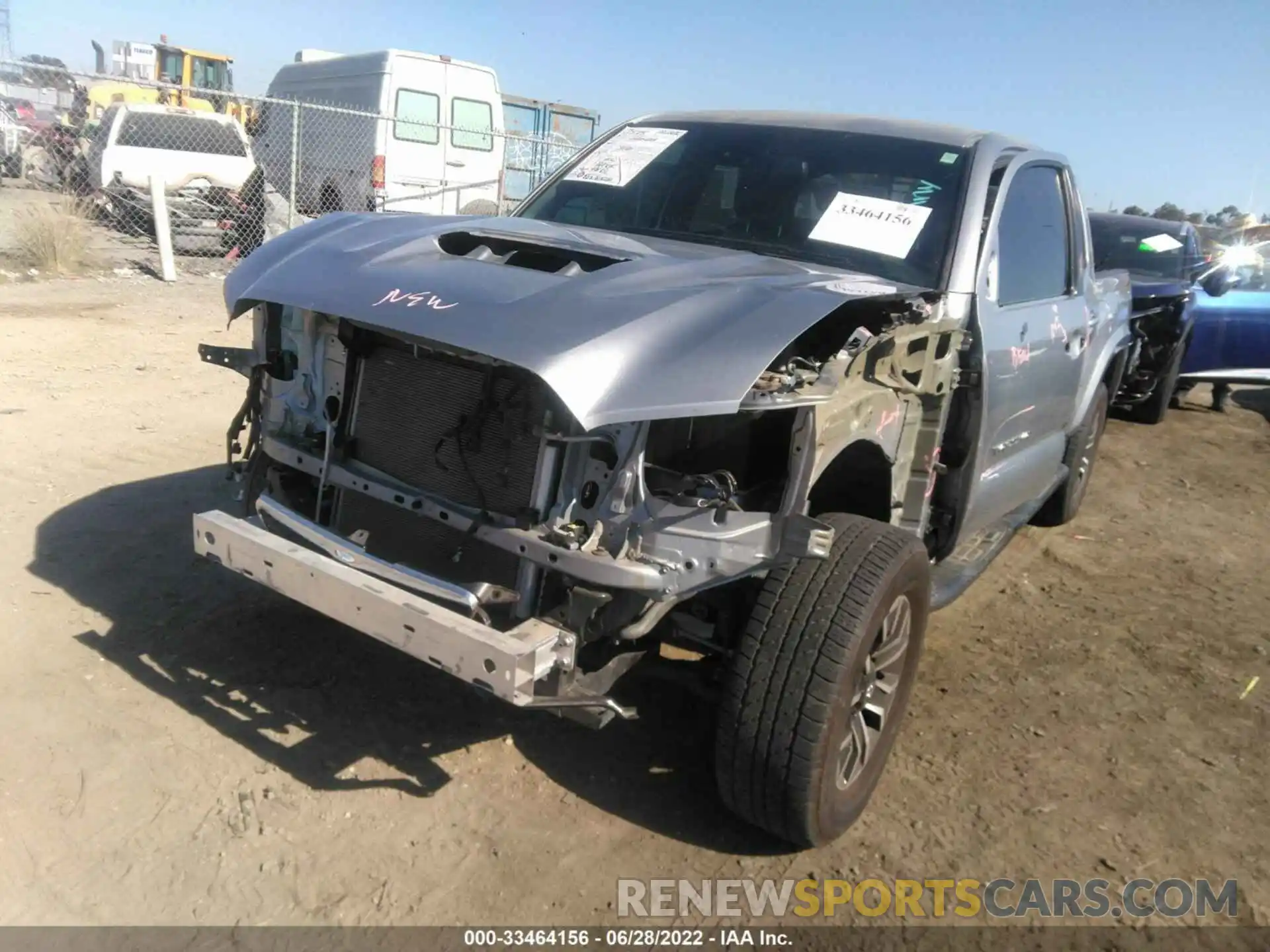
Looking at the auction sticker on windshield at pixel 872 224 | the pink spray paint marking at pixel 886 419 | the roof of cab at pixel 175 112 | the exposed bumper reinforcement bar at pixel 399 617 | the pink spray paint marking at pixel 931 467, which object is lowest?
the exposed bumper reinforcement bar at pixel 399 617

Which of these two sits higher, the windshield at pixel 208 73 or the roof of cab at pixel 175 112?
the windshield at pixel 208 73

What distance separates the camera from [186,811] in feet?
9.38

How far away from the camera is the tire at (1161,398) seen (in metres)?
8.80

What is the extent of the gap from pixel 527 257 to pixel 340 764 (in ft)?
5.37

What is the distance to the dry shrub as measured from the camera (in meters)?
10.7

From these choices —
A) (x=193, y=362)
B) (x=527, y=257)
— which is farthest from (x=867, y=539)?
(x=193, y=362)

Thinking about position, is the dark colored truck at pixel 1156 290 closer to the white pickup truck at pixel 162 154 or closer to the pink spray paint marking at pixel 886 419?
the pink spray paint marking at pixel 886 419

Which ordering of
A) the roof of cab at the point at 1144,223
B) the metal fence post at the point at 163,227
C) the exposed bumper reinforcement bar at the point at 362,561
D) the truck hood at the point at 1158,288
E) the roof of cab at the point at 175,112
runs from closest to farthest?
the exposed bumper reinforcement bar at the point at 362,561
the truck hood at the point at 1158,288
the roof of cab at the point at 1144,223
the metal fence post at the point at 163,227
the roof of cab at the point at 175,112

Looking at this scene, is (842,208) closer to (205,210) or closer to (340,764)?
(340,764)

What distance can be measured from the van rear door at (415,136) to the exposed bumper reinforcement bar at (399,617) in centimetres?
1131

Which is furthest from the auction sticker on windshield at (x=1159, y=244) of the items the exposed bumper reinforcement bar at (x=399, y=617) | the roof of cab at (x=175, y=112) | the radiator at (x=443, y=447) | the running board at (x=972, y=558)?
the roof of cab at (x=175, y=112)

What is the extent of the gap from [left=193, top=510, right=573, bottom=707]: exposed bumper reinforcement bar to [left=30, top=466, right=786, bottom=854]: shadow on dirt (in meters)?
0.65

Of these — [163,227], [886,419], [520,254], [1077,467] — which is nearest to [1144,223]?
[1077,467]

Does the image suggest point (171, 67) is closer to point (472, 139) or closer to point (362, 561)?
point (472, 139)
